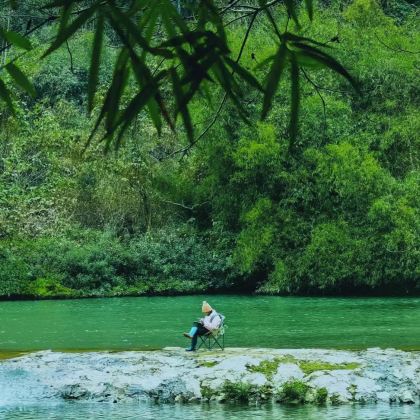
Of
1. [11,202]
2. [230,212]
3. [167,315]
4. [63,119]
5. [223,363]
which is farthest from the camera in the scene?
[63,119]

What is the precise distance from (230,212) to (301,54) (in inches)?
1194

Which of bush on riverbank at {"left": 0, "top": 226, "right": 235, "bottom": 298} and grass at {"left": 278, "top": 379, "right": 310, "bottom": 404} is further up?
bush on riverbank at {"left": 0, "top": 226, "right": 235, "bottom": 298}

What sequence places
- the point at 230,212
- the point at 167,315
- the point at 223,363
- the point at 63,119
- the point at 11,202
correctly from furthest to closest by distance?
the point at 63,119, the point at 230,212, the point at 11,202, the point at 167,315, the point at 223,363

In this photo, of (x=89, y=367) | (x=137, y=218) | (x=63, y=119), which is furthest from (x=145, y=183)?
(x=89, y=367)

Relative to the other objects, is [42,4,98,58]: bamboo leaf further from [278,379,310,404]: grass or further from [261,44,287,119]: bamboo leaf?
[278,379,310,404]: grass

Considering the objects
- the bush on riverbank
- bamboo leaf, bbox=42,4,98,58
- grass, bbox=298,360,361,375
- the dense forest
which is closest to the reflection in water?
grass, bbox=298,360,361,375

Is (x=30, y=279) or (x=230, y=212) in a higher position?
(x=230, y=212)

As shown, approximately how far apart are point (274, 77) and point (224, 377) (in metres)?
12.0

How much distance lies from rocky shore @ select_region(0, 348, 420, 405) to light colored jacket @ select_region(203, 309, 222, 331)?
0.49 m

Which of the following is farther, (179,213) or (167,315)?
(179,213)

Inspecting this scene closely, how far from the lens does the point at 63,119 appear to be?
34375 millimetres

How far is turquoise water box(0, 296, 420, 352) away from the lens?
17.9 metres

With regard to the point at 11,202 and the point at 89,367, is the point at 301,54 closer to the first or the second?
the point at 89,367

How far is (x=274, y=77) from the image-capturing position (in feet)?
5.32
